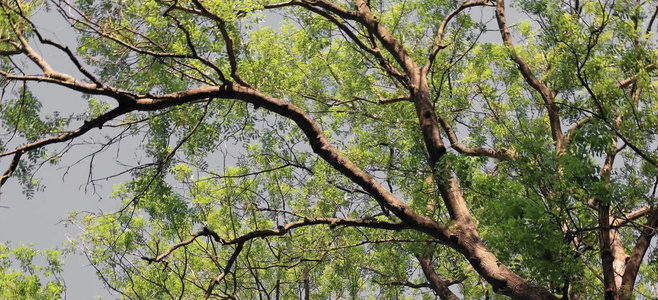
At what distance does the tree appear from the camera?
5938 millimetres

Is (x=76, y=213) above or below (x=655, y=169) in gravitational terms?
Answer: below

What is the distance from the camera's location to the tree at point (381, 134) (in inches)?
234

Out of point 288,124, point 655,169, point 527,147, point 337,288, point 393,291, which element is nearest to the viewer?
point 527,147

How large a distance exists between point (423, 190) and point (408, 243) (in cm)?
61

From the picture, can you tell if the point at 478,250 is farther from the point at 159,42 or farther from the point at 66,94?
the point at 66,94

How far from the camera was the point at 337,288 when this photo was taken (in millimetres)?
11469

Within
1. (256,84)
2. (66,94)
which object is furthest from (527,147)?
(66,94)

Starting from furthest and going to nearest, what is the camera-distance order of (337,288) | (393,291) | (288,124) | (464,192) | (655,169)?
(337,288) < (393,291) < (288,124) < (464,192) < (655,169)

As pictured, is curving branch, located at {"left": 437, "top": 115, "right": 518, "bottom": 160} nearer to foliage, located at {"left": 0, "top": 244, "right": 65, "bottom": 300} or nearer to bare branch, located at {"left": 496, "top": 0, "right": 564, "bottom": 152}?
bare branch, located at {"left": 496, "top": 0, "right": 564, "bottom": 152}

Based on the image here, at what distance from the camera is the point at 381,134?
31.6 ft

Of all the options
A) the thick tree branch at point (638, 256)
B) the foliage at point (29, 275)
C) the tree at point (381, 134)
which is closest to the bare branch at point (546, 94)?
the tree at point (381, 134)

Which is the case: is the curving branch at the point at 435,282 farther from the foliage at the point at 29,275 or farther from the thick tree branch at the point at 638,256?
the foliage at the point at 29,275

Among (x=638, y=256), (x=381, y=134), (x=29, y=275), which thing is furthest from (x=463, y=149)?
(x=29, y=275)

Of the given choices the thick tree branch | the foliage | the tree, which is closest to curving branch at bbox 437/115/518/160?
the tree
